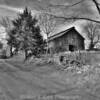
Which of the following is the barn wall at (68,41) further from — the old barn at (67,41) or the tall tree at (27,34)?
the tall tree at (27,34)

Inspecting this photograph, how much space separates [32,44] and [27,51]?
5.99 ft

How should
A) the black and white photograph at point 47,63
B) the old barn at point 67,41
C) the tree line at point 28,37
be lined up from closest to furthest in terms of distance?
the black and white photograph at point 47,63, the tree line at point 28,37, the old barn at point 67,41

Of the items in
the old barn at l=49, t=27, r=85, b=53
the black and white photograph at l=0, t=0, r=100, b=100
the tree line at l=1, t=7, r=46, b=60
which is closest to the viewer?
the black and white photograph at l=0, t=0, r=100, b=100

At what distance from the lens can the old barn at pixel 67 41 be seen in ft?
96.0

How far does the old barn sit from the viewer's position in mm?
29266

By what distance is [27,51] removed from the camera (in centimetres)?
2398

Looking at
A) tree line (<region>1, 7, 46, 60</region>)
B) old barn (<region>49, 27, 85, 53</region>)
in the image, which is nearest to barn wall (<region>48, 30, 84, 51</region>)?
old barn (<region>49, 27, 85, 53</region>)

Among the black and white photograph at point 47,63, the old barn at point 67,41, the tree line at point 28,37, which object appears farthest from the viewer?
the old barn at point 67,41

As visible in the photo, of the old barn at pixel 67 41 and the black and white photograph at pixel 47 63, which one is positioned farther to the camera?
the old barn at pixel 67 41

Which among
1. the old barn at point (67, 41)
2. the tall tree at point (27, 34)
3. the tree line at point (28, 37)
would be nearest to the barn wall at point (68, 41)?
the old barn at point (67, 41)

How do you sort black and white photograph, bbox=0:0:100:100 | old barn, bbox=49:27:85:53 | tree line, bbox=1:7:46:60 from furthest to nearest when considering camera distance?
old barn, bbox=49:27:85:53 → tree line, bbox=1:7:46:60 → black and white photograph, bbox=0:0:100:100

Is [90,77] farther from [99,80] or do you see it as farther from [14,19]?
[14,19]

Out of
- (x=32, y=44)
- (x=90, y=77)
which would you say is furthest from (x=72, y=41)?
(x=90, y=77)

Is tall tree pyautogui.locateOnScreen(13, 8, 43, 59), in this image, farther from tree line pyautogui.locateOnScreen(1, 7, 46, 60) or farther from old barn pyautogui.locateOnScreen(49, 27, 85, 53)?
old barn pyautogui.locateOnScreen(49, 27, 85, 53)
